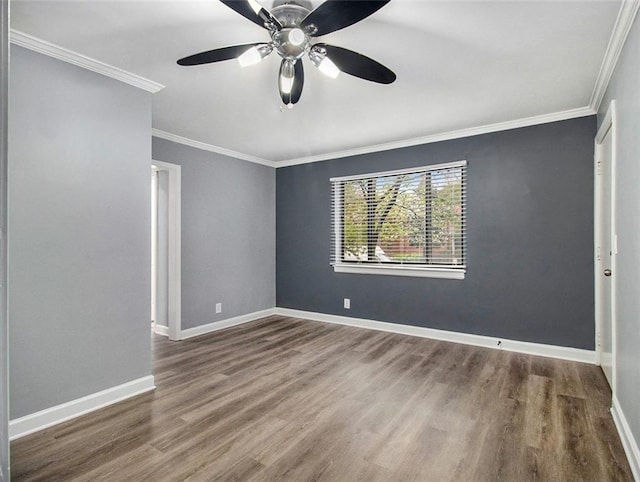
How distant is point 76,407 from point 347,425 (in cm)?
184

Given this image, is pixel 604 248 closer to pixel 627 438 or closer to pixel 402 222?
pixel 627 438

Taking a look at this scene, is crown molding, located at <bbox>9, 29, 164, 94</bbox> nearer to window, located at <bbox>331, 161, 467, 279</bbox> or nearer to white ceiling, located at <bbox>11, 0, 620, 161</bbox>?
white ceiling, located at <bbox>11, 0, 620, 161</bbox>

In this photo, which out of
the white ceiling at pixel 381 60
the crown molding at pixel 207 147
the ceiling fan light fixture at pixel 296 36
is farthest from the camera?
the crown molding at pixel 207 147

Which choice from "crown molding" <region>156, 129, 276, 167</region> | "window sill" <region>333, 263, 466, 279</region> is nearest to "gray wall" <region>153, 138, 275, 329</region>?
"crown molding" <region>156, 129, 276, 167</region>

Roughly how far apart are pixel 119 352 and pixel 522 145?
13.9 feet

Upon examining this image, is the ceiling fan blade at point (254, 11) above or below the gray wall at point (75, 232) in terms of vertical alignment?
above

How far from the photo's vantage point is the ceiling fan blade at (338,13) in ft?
4.95

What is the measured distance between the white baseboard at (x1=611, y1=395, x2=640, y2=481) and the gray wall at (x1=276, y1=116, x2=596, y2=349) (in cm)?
124

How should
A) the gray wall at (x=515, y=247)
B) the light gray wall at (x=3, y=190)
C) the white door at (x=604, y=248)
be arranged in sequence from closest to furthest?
the light gray wall at (x=3, y=190)
the white door at (x=604, y=248)
the gray wall at (x=515, y=247)

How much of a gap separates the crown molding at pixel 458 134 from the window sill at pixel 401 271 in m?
1.54

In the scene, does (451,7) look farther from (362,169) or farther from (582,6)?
(362,169)

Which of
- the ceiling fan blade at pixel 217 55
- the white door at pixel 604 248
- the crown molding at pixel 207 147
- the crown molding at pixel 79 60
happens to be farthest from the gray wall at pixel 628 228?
the crown molding at pixel 207 147

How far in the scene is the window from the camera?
4.07m

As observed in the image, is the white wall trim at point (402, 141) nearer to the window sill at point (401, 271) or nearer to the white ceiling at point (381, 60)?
the white ceiling at point (381, 60)
